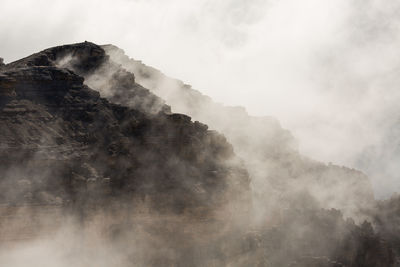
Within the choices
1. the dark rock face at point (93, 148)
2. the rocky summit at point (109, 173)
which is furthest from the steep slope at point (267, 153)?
the dark rock face at point (93, 148)

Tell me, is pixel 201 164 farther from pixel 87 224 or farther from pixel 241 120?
pixel 241 120

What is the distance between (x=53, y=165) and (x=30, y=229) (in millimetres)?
3354

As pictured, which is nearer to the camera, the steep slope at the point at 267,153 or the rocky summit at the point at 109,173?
the rocky summit at the point at 109,173

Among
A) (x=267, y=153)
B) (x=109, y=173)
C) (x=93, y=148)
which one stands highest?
(x=267, y=153)

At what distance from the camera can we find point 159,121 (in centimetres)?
2594

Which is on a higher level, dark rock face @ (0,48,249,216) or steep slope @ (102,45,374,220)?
steep slope @ (102,45,374,220)

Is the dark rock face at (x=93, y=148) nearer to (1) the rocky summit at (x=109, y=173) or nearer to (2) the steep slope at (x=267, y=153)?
(1) the rocky summit at (x=109, y=173)

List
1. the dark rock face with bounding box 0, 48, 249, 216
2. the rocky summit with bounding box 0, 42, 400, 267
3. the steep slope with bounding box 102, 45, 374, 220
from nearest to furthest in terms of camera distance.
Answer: the rocky summit with bounding box 0, 42, 400, 267 → the dark rock face with bounding box 0, 48, 249, 216 → the steep slope with bounding box 102, 45, 374, 220

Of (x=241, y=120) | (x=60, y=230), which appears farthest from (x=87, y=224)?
(x=241, y=120)

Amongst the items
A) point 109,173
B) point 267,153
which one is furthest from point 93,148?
point 267,153

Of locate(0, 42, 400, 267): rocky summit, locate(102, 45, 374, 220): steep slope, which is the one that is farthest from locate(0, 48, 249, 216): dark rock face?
locate(102, 45, 374, 220): steep slope

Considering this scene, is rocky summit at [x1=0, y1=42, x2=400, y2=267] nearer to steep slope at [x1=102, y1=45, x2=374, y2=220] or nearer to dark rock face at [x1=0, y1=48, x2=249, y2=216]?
dark rock face at [x1=0, y1=48, x2=249, y2=216]

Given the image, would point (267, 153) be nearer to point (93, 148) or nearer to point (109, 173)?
point (109, 173)

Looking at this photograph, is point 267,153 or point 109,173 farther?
Result: point 267,153
